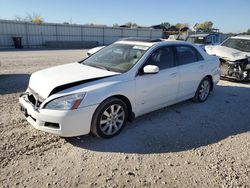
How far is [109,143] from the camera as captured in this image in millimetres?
3695

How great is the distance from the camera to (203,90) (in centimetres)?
580

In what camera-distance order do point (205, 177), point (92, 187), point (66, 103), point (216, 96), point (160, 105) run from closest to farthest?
point (92, 187) → point (205, 177) → point (66, 103) → point (160, 105) → point (216, 96)

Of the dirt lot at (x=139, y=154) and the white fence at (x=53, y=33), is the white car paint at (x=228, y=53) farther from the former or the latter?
the white fence at (x=53, y=33)

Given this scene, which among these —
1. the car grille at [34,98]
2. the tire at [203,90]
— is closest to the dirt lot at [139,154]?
the car grille at [34,98]

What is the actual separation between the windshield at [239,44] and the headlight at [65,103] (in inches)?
302

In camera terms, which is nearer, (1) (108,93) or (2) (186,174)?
(2) (186,174)

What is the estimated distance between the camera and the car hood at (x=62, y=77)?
3.51 m

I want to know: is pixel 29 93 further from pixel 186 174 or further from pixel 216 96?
pixel 216 96

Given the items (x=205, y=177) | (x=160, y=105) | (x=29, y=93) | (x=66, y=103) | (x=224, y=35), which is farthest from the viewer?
(x=224, y=35)

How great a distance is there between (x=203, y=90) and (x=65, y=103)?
3775mm

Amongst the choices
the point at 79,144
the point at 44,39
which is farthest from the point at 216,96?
the point at 44,39

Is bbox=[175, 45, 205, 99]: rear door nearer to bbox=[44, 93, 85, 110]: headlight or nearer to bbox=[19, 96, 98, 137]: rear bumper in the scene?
bbox=[19, 96, 98, 137]: rear bumper

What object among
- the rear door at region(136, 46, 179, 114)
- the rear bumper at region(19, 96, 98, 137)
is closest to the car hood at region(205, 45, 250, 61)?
the rear door at region(136, 46, 179, 114)

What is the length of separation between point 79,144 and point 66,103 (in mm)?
751
